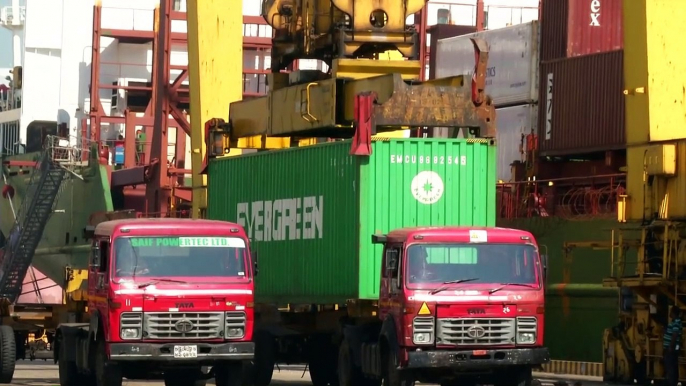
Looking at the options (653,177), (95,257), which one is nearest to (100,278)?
(95,257)

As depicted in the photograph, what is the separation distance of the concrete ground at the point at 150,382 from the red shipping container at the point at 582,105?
18.8ft

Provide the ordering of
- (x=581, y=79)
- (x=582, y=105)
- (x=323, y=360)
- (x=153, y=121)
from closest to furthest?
(x=323, y=360) → (x=582, y=105) → (x=581, y=79) → (x=153, y=121)

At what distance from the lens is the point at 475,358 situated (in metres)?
16.4

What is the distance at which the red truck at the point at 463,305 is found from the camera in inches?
645

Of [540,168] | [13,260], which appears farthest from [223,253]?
[13,260]

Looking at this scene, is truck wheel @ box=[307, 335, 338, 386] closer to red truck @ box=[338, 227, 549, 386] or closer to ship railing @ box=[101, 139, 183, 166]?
red truck @ box=[338, 227, 549, 386]

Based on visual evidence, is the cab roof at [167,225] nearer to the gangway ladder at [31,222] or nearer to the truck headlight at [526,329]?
the truck headlight at [526,329]

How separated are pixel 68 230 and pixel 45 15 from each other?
10.8 m

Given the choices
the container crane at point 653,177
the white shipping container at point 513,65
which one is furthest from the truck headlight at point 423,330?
the white shipping container at point 513,65

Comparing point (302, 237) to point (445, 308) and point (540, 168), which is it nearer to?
point (445, 308)

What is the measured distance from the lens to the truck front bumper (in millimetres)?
16969

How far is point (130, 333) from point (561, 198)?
49.6 ft

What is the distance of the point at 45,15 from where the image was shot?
55.5m

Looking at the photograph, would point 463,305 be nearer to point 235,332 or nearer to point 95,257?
point 235,332
